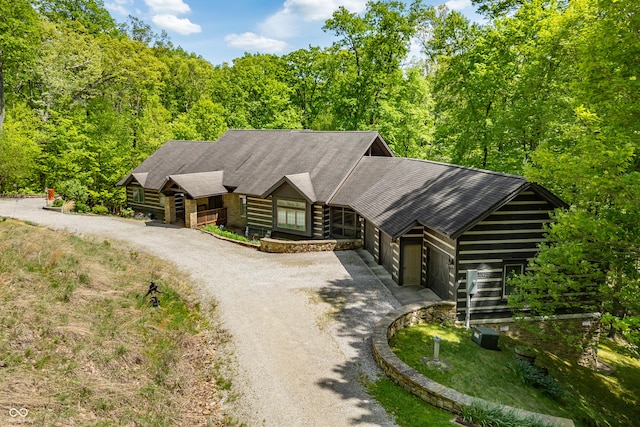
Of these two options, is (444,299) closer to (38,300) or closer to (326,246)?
(326,246)

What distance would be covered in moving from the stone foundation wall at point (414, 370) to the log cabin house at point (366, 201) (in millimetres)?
1029

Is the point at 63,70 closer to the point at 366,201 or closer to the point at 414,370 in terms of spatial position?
the point at 366,201

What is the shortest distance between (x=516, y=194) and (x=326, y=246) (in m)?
10.8

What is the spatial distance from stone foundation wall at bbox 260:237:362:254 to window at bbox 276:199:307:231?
9.44 feet

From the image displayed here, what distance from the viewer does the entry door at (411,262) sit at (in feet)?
58.8

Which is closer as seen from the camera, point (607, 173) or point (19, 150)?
point (607, 173)

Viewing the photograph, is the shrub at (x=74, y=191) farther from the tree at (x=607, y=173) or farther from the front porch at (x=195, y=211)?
the tree at (x=607, y=173)

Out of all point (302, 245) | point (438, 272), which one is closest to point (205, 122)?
point (302, 245)

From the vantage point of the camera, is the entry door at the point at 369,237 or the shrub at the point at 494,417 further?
the entry door at the point at 369,237

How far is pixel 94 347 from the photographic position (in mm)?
10133

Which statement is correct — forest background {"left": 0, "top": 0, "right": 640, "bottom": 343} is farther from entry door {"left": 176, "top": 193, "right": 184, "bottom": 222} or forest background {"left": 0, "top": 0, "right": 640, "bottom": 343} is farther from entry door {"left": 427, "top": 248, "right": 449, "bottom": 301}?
entry door {"left": 176, "top": 193, "right": 184, "bottom": 222}

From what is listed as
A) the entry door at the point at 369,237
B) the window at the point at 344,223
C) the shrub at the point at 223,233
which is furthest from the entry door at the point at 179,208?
the entry door at the point at 369,237

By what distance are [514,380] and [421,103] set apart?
31051 mm

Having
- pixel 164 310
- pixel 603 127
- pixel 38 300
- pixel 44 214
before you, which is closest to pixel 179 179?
pixel 44 214
